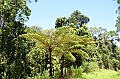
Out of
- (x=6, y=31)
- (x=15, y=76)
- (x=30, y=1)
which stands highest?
(x=30, y=1)

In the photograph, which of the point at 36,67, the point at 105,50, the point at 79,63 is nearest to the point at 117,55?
the point at 105,50

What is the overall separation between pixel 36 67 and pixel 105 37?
2307 centimetres

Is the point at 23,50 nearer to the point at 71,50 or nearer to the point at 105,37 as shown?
the point at 71,50

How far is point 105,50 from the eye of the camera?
114ft

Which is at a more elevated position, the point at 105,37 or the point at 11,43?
the point at 105,37

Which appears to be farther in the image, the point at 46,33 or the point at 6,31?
the point at 6,31

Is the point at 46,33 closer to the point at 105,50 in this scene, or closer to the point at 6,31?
the point at 6,31

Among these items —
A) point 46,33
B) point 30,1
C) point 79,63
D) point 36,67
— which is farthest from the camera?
point 79,63

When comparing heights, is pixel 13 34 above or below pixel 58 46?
above

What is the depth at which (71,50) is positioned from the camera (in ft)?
43.7

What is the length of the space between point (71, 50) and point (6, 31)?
531 centimetres

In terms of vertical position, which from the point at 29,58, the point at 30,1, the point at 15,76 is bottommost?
the point at 15,76

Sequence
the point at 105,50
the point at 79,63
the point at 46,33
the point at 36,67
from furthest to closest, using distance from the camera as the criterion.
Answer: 1. the point at 105,50
2. the point at 79,63
3. the point at 36,67
4. the point at 46,33

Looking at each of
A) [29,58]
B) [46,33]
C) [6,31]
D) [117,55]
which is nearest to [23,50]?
[29,58]
